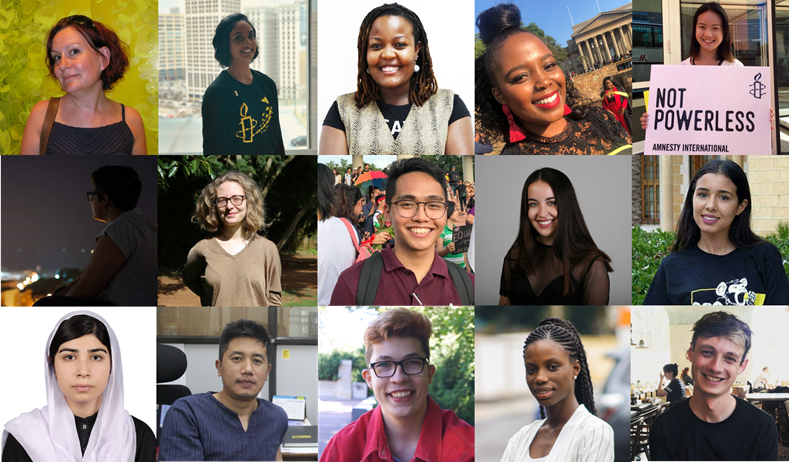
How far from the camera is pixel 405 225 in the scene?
12.7 feet

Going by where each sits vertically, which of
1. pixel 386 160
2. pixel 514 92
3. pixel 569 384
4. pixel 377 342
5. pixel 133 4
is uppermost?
pixel 133 4

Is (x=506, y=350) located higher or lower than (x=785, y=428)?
higher

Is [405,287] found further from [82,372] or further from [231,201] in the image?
[82,372]

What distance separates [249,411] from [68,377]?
3.75 ft

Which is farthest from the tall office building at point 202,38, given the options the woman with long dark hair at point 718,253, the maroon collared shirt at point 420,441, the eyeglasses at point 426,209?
the woman with long dark hair at point 718,253

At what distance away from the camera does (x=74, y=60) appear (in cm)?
385

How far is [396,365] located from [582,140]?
1.85 metres

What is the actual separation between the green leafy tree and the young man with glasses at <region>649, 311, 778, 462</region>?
1.90 meters

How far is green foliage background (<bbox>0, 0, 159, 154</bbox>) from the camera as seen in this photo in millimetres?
3867

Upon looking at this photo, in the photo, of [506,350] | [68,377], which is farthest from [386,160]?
[68,377]

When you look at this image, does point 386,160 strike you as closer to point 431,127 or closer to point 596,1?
point 431,127

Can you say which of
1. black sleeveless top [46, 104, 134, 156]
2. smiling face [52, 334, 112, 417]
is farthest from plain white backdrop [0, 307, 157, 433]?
black sleeveless top [46, 104, 134, 156]

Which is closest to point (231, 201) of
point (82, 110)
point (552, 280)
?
point (82, 110)

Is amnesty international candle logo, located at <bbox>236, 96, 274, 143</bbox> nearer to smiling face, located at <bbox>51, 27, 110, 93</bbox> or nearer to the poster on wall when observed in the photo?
smiling face, located at <bbox>51, 27, 110, 93</bbox>
